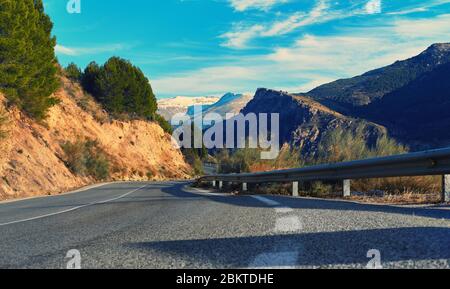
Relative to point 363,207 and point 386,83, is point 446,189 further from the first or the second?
point 386,83

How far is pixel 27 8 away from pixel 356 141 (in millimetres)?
26796

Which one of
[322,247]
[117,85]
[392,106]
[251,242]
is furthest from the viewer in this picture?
[392,106]

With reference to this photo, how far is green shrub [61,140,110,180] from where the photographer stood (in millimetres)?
42156

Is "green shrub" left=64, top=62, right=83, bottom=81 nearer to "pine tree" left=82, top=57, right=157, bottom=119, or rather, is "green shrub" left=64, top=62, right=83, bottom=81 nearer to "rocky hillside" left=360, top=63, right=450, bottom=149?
"pine tree" left=82, top=57, right=157, bottom=119

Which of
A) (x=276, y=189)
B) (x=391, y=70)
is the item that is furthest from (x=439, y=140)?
(x=276, y=189)

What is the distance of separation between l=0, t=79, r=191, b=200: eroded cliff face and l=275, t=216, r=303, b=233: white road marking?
22.8 m

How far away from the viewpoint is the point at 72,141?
48.5 meters

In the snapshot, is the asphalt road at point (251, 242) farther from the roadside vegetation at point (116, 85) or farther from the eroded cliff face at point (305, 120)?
the eroded cliff face at point (305, 120)

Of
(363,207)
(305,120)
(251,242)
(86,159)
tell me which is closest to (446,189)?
(363,207)

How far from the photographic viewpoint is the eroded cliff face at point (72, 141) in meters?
29.8

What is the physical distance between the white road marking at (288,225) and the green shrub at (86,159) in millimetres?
38333

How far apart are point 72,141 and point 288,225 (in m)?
46.3

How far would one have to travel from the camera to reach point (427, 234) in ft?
13.3

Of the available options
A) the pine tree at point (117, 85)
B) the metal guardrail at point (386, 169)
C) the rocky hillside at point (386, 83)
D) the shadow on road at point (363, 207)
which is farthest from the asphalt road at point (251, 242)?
the rocky hillside at point (386, 83)
